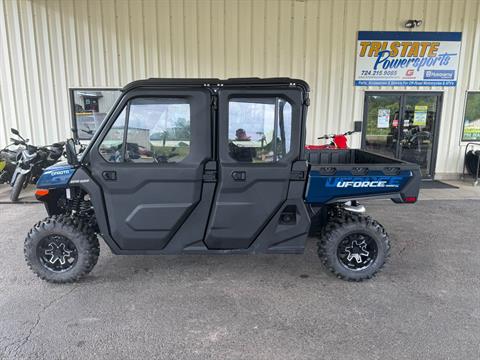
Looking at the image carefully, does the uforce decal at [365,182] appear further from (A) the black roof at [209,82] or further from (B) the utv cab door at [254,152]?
(A) the black roof at [209,82]

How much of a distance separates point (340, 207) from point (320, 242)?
1.69ft

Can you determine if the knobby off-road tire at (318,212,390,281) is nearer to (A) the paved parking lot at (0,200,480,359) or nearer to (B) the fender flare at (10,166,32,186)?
(A) the paved parking lot at (0,200,480,359)

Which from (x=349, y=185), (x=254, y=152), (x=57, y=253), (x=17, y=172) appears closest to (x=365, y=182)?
(x=349, y=185)

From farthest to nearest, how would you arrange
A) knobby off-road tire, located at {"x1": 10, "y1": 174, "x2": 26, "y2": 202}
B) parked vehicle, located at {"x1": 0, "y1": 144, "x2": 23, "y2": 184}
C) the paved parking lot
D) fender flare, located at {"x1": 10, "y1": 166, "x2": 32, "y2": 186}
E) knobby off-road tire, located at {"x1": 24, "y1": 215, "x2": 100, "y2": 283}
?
1. parked vehicle, located at {"x1": 0, "y1": 144, "x2": 23, "y2": 184}
2. fender flare, located at {"x1": 10, "y1": 166, "x2": 32, "y2": 186}
3. knobby off-road tire, located at {"x1": 10, "y1": 174, "x2": 26, "y2": 202}
4. knobby off-road tire, located at {"x1": 24, "y1": 215, "x2": 100, "y2": 283}
5. the paved parking lot

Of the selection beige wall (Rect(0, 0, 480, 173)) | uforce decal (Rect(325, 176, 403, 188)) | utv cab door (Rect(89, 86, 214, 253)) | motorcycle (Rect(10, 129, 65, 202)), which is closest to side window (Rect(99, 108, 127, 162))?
utv cab door (Rect(89, 86, 214, 253))

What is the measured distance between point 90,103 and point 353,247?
675 centimetres

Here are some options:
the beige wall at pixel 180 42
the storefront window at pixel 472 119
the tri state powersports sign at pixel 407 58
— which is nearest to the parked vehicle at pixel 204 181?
the beige wall at pixel 180 42

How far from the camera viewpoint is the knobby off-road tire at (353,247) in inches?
134

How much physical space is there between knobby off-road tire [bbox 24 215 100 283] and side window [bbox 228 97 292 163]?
5.30 feet

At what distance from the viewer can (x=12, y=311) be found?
2.96 metres

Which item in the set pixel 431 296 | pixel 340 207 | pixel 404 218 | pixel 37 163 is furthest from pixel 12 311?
pixel 404 218

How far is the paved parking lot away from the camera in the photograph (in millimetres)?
2514

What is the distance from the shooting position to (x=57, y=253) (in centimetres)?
338

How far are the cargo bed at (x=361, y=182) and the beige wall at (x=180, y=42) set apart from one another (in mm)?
5176
